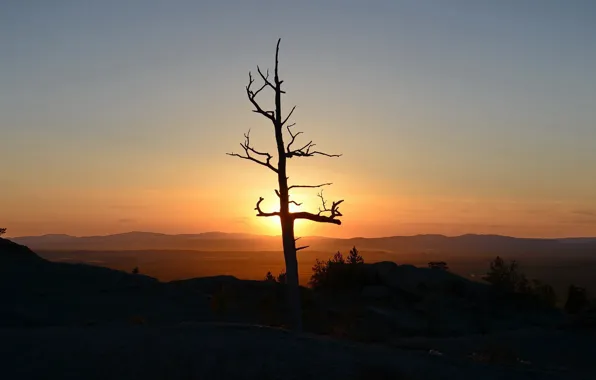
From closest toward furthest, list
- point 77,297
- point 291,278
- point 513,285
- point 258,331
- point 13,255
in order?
point 258,331
point 291,278
point 77,297
point 513,285
point 13,255

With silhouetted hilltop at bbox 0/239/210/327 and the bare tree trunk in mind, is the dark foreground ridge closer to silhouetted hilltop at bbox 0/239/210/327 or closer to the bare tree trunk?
silhouetted hilltop at bbox 0/239/210/327

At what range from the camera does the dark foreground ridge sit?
35.5 ft

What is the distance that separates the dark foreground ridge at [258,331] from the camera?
10.8 metres

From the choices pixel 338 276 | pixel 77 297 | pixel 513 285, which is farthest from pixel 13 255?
pixel 513 285

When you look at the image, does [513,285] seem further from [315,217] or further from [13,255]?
[13,255]

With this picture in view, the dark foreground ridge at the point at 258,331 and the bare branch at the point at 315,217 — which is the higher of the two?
the bare branch at the point at 315,217

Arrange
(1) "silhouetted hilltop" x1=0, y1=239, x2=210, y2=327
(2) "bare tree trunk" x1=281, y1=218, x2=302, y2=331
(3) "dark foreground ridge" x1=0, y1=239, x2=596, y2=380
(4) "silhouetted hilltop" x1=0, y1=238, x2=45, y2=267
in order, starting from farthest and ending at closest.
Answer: (4) "silhouetted hilltop" x1=0, y1=238, x2=45, y2=267 < (1) "silhouetted hilltop" x1=0, y1=239, x2=210, y2=327 < (2) "bare tree trunk" x1=281, y1=218, x2=302, y2=331 < (3) "dark foreground ridge" x1=0, y1=239, x2=596, y2=380

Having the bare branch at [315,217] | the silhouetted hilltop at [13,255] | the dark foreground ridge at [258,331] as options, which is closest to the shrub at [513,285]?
the dark foreground ridge at [258,331]

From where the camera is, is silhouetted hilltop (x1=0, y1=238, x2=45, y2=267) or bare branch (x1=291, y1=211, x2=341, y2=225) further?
silhouetted hilltop (x1=0, y1=238, x2=45, y2=267)

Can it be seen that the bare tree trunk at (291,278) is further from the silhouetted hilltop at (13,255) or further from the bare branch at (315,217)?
the silhouetted hilltop at (13,255)

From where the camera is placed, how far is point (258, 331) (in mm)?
12461

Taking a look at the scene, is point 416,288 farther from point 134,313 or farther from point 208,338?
point 208,338

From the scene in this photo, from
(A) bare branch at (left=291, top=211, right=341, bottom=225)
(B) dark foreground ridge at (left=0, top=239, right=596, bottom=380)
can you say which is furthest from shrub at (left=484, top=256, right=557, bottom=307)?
(A) bare branch at (left=291, top=211, right=341, bottom=225)

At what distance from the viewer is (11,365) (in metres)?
10.8
